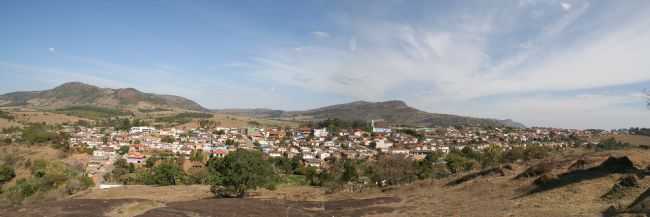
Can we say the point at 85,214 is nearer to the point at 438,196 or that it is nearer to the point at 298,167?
the point at 438,196

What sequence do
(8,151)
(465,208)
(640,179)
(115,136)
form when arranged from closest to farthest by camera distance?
1. (640,179)
2. (465,208)
3. (8,151)
4. (115,136)

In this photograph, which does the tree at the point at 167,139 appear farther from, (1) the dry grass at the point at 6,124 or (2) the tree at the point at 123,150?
(1) the dry grass at the point at 6,124

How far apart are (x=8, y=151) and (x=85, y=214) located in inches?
2976

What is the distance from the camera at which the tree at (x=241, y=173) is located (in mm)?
36438

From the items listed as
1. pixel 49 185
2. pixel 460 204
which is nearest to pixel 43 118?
pixel 49 185

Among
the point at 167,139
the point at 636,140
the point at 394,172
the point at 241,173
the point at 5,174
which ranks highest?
the point at 636,140

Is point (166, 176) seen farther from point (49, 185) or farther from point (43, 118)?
point (43, 118)

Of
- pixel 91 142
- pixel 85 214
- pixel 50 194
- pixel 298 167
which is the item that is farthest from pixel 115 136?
pixel 85 214

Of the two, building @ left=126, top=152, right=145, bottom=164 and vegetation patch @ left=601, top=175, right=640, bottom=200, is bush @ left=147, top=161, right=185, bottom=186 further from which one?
vegetation patch @ left=601, top=175, right=640, bottom=200

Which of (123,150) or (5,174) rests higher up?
(123,150)

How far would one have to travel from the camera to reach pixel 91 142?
361 ft

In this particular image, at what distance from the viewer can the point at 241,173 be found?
1439 inches

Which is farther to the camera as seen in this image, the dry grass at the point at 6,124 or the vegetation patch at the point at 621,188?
the dry grass at the point at 6,124

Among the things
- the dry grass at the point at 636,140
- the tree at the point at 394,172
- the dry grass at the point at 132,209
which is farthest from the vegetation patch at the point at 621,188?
the dry grass at the point at 636,140
